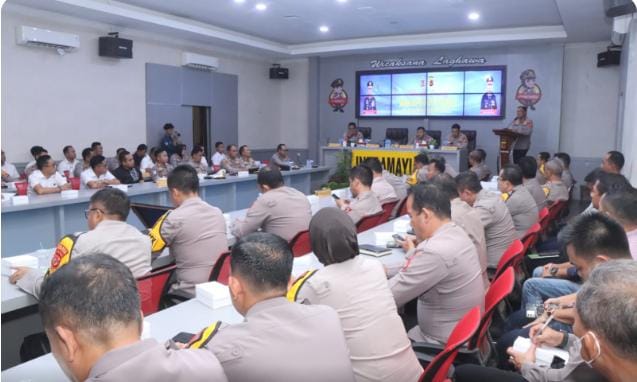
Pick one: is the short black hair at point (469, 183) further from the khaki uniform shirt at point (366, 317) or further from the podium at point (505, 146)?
the podium at point (505, 146)

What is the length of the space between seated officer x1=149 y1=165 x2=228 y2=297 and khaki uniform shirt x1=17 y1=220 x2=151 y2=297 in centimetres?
34

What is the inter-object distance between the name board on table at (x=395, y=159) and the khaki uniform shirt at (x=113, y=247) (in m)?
7.81

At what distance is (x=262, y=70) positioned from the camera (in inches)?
508

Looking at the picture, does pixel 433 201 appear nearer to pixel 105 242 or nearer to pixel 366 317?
pixel 366 317

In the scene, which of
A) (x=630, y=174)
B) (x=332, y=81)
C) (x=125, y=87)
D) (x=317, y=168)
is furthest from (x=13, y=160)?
(x=630, y=174)

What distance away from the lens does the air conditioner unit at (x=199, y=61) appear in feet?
34.3

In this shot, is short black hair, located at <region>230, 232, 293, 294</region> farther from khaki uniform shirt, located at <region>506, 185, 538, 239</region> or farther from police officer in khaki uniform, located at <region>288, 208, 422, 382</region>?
khaki uniform shirt, located at <region>506, 185, 538, 239</region>

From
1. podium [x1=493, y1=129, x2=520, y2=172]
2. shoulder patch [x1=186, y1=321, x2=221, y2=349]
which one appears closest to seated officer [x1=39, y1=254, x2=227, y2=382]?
shoulder patch [x1=186, y1=321, x2=221, y2=349]

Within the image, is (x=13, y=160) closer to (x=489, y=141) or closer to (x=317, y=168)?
(x=317, y=168)

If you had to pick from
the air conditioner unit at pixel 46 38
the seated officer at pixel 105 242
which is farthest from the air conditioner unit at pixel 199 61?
the seated officer at pixel 105 242

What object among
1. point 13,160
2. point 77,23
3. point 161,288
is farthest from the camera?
point 77,23

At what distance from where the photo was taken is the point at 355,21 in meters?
9.48

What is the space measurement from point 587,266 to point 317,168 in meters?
7.76

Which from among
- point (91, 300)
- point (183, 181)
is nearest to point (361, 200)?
point (183, 181)
